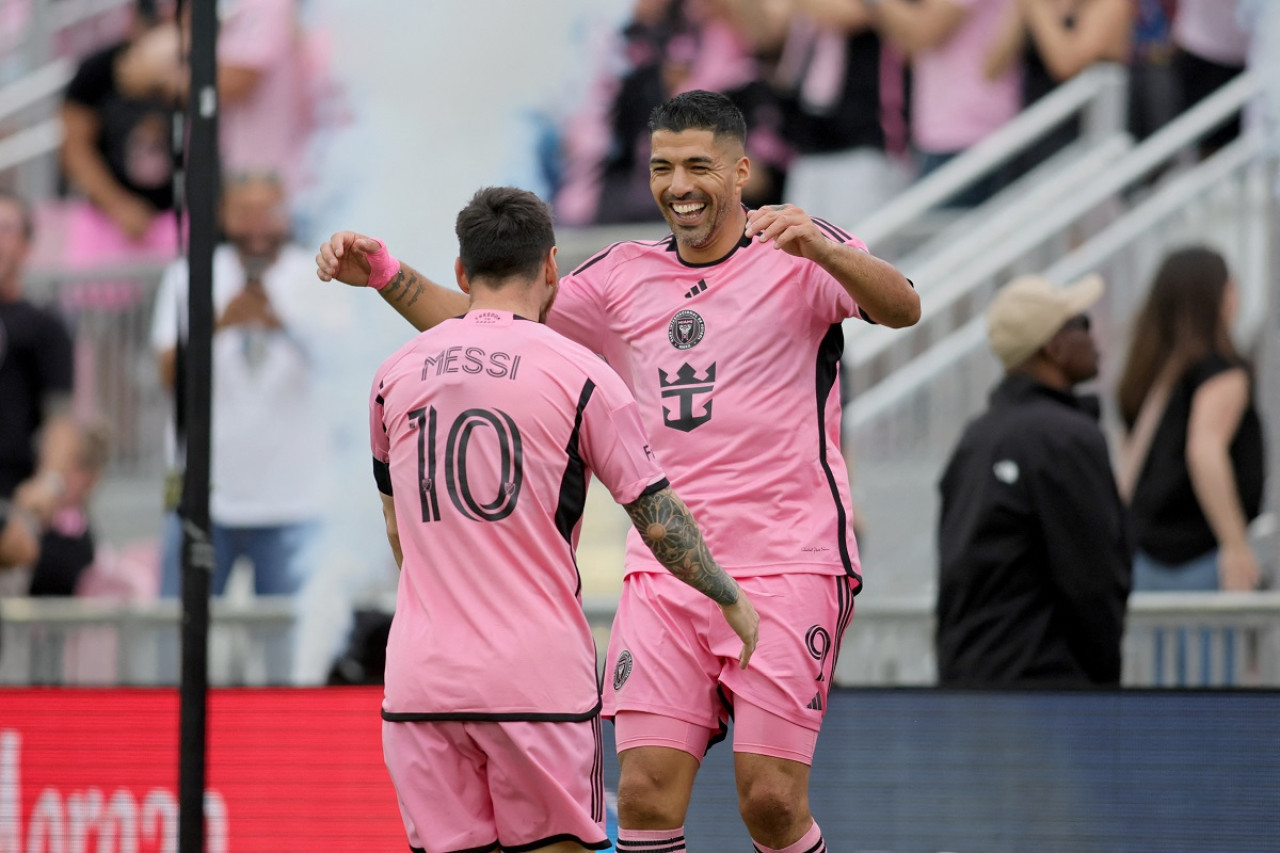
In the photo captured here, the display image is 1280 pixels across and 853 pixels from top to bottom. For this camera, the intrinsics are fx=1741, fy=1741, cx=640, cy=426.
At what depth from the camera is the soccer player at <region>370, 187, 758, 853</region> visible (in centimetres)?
391

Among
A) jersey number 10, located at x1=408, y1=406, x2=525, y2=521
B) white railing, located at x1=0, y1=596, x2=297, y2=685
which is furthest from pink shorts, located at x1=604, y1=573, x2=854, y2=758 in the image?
white railing, located at x1=0, y1=596, x2=297, y2=685

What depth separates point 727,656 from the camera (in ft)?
15.6

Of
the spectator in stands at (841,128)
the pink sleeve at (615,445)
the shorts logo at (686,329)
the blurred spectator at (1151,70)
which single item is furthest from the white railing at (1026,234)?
the pink sleeve at (615,445)

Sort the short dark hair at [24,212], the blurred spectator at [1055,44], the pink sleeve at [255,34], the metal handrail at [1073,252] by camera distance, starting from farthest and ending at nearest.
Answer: the pink sleeve at [255,34], the short dark hair at [24,212], the blurred spectator at [1055,44], the metal handrail at [1073,252]

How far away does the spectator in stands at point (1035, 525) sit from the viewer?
5848mm

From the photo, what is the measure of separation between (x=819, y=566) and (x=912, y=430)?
3876 mm

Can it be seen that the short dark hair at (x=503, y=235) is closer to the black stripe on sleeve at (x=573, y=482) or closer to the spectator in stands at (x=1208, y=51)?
the black stripe on sleeve at (x=573, y=482)

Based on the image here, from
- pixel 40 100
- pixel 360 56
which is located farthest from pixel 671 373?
pixel 40 100

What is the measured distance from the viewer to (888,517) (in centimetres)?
856

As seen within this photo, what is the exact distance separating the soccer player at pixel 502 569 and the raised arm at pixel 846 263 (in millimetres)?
655

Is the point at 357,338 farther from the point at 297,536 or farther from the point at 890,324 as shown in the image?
the point at 890,324

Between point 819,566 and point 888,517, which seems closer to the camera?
point 819,566

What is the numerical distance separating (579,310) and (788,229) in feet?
2.92

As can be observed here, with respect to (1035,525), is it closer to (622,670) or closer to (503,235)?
(622,670)
